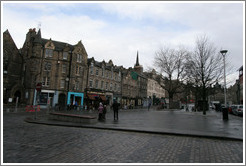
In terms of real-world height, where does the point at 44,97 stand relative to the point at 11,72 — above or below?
below

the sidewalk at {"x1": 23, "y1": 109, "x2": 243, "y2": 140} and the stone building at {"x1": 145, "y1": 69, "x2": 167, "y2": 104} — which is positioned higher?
the stone building at {"x1": 145, "y1": 69, "x2": 167, "y2": 104}

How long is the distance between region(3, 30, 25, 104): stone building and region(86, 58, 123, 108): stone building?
14.8m

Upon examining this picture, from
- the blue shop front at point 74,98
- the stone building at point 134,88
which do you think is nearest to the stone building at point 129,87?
the stone building at point 134,88

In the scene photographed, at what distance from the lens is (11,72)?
118ft

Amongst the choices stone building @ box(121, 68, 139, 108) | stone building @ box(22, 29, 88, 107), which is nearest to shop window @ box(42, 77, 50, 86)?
stone building @ box(22, 29, 88, 107)

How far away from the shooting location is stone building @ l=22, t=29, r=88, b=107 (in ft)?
115

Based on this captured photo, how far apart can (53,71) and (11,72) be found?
9003 mm

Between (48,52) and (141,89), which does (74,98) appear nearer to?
(48,52)

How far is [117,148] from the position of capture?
612 centimetres

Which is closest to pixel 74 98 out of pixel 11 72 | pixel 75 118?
pixel 11 72

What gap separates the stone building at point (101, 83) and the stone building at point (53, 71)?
2.17 meters

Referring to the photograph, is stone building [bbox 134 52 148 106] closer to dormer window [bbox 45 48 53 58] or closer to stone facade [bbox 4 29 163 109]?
stone facade [bbox 4 29 163 109]

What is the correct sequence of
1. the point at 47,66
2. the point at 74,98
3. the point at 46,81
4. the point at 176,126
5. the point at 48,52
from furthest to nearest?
the point at 74,98 → the point at 48,52 → the point at 47,66 → the point at 46,81 → the point at 176,126

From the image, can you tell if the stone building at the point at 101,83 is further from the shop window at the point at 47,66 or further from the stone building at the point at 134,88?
the shop window at the point at 47,66
